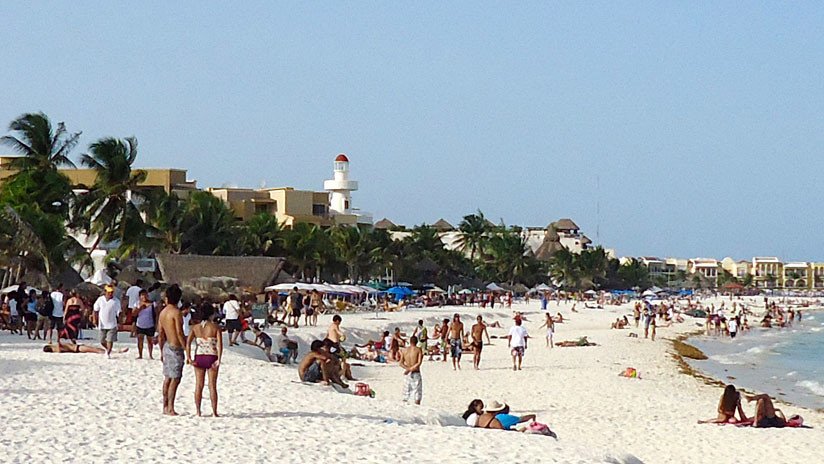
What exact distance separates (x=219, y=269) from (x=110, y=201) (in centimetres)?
424

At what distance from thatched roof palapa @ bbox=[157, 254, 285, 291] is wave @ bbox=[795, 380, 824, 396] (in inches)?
679

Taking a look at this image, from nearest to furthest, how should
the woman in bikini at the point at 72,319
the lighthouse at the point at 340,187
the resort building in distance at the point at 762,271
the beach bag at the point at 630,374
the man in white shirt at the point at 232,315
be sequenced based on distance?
the woman in bikini at the point at 72,319 → the man in white shirt at the point at 232,315 → the beach bag at the point at 630,374 → the lighthouse at the point at 340,187 → the resort building in distance at the point at 762,271

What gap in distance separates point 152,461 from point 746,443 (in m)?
8.37

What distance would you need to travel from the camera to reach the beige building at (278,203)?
62.8 meters

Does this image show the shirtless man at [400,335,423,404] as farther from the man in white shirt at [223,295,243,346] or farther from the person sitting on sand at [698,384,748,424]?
the man in white shirt at [223,295,243,346]

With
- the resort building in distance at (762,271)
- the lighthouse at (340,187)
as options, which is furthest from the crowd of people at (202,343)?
the resort building in distance at (762,271)

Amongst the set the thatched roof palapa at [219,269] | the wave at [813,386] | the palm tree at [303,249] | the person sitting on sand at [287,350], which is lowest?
the wave at [813,386]

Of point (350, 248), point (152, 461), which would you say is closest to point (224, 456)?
point (152, 461)

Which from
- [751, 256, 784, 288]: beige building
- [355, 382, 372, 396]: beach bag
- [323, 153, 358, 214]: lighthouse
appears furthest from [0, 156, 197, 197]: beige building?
[751, 256, 784, 288]: beige building

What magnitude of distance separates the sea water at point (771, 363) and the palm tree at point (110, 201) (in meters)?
18.5

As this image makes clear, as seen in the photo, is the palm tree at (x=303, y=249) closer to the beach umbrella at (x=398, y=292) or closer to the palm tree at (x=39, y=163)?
the beach umbrella at (x=398, y=292)

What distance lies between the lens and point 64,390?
11.7m

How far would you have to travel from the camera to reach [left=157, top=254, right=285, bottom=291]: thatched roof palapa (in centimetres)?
3306

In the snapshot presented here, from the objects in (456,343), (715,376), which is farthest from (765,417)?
(715,376)
